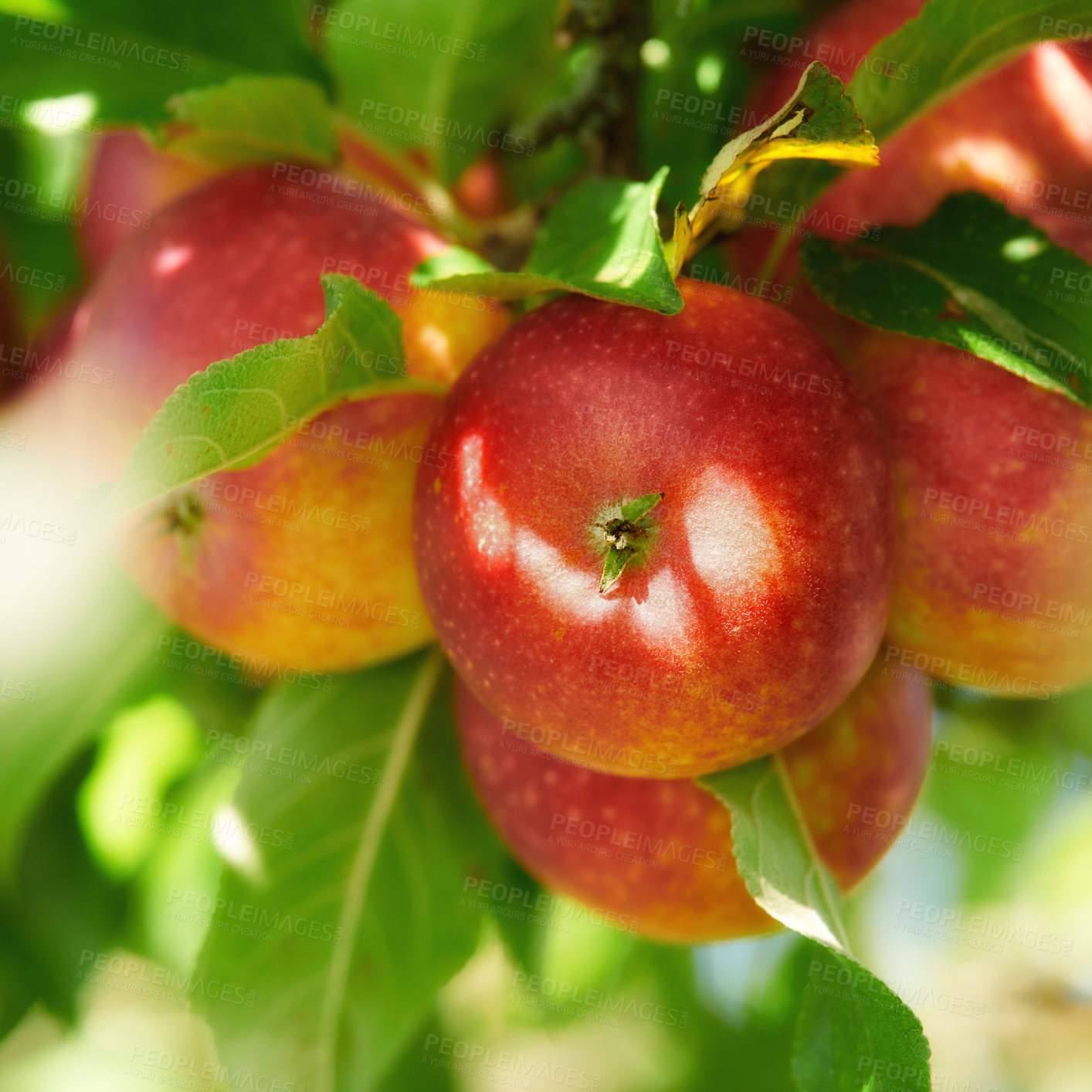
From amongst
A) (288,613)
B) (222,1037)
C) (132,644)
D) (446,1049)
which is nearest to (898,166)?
(288,613)

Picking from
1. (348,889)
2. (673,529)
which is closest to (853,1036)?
(673,529)

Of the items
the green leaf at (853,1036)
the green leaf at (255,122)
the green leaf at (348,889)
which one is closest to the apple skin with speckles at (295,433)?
the green leaf at (255,122)

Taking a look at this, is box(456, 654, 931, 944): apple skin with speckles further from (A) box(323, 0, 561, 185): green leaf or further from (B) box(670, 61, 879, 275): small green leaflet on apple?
(A) box(323, 0, 561, 185): green leaf

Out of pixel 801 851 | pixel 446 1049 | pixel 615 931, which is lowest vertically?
pixel 446 1049

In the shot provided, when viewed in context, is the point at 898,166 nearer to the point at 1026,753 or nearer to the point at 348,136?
the point at 348,136

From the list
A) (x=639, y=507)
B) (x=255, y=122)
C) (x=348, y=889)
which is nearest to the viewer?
(x=639, y=507)

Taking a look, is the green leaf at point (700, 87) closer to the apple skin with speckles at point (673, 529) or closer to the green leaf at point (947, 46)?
the green leaf at point (947, 46)

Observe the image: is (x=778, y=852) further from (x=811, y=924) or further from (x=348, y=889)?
(x=348, y=889)
